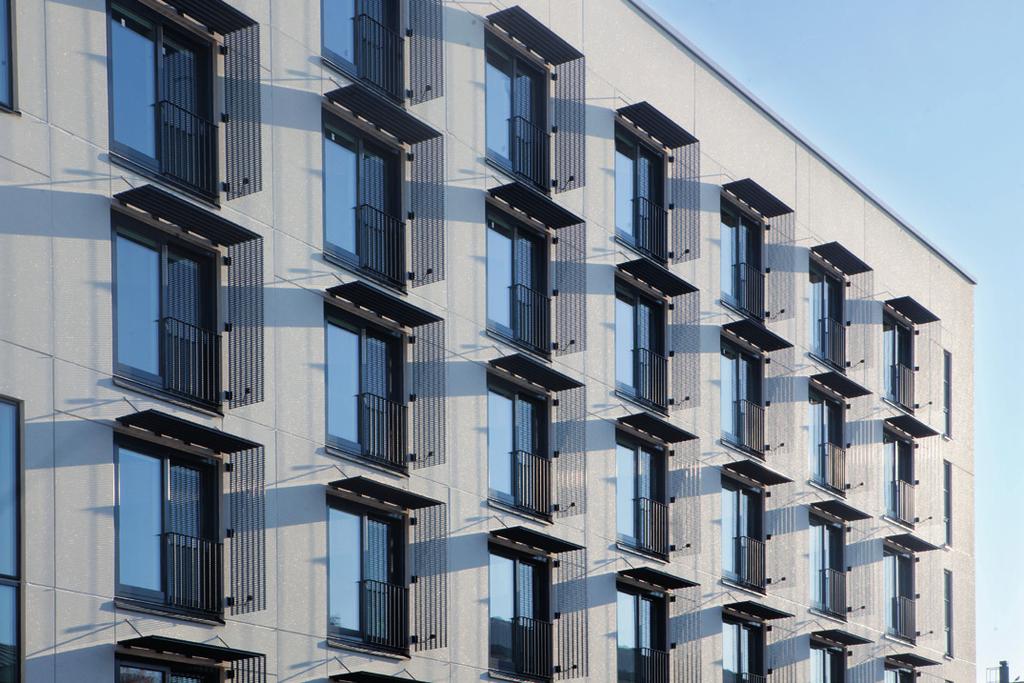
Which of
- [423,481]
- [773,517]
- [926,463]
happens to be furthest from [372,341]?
[926,463]

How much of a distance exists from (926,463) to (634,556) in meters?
14.9

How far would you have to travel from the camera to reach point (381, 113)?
26.4 m

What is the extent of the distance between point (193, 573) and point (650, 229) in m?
13.6

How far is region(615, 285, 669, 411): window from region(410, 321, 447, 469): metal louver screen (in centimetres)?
536

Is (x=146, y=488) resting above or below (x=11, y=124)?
below

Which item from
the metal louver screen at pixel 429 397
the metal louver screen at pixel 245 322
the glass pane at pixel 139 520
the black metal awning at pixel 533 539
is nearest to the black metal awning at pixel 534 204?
the metal louver screen at pixel 429 397

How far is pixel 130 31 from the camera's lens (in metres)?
22.8

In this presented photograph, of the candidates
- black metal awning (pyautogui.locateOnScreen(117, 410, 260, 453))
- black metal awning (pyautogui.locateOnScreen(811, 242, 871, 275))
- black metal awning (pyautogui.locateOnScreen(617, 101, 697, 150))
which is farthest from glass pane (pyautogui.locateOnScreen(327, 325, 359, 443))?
black metal awning (pyautogui.locateOnScreen(811, 242, 871, 275))

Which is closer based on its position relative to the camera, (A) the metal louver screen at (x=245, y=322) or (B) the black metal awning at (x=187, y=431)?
(B) the black metal awning at (x=187, y=431)

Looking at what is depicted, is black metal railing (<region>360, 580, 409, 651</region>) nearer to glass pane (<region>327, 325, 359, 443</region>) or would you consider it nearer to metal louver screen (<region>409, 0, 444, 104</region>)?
glass pane (<region>327, 325, 359, 443</region>)

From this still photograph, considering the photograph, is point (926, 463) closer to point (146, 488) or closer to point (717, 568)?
point (717, 568)

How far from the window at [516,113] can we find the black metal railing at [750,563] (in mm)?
9078

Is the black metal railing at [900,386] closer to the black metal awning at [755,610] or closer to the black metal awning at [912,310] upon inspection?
the black metal awning at [912,310]

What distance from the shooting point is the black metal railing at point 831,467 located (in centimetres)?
3919
